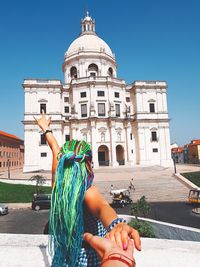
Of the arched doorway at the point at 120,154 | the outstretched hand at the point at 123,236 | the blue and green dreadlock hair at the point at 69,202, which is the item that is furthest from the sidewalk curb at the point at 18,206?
the arched doorway at the point at 120,154

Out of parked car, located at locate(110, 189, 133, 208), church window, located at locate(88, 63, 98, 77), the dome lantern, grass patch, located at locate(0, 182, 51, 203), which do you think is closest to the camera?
parked car, located at locate(110, 189, 133, 208)

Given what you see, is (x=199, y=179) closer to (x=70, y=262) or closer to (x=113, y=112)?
(x=113, y=112)

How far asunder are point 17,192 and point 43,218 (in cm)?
933

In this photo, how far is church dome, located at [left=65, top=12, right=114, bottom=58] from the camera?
2023 inches

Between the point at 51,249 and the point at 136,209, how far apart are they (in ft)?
29.4

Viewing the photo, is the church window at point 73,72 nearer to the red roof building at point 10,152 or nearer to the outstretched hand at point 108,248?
the red roof building at point 10,152

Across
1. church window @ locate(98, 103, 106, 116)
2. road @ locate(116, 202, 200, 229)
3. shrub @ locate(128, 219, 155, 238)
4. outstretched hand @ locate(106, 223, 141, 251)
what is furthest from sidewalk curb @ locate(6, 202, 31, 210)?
church window @ locate(98, 103, 106, 116)

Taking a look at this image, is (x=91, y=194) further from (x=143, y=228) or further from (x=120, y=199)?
(x=120, y=199)

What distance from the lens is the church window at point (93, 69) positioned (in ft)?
165

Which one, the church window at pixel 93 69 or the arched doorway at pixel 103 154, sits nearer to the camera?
the arched doorway at pixel 103 154

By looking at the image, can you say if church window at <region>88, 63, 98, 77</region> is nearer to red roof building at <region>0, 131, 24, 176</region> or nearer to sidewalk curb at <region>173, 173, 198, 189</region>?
red roof building at <region>0, 131, 24, 176</region>

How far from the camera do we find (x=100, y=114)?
4591 cm

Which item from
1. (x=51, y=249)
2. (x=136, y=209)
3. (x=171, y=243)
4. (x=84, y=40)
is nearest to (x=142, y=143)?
(x=84, y=40)

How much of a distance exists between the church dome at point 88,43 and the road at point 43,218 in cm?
4109
